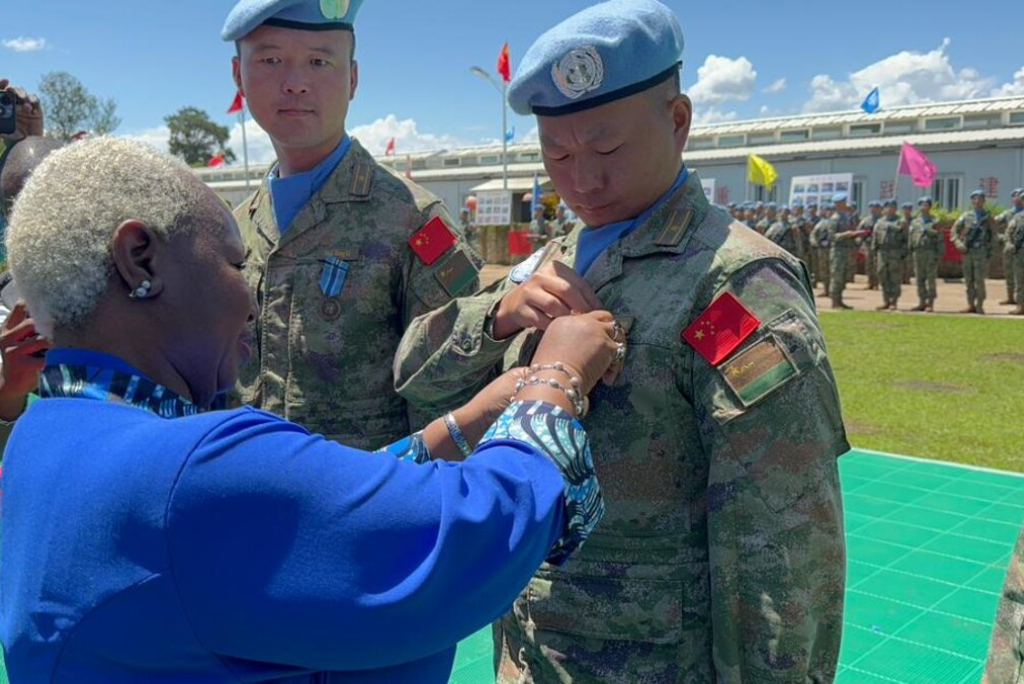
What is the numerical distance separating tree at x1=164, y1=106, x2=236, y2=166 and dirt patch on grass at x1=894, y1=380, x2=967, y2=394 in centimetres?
8230

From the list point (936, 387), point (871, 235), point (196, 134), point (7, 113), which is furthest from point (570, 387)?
point (196, 134)

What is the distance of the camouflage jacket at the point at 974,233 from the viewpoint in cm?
1627

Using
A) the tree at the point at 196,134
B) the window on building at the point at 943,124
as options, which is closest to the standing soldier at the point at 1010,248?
the window on building at the point at 943,124

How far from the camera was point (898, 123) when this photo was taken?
33844mm

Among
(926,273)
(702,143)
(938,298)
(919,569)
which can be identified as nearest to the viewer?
(919,569)

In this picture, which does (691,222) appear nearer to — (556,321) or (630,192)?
(630,192)

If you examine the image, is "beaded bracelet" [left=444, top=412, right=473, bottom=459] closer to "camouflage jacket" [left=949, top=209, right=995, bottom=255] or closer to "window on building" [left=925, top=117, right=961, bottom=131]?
"camouflage jacket" [left=949, top=209, right=995, bottom=255]

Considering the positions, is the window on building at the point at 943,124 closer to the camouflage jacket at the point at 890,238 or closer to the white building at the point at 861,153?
the white building at the point at 861,153

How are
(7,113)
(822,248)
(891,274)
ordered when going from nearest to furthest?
(7,113) → (891,274) → (822,248)

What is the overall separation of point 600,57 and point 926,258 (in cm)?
1681

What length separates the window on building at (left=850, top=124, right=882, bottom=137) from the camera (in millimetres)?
34531

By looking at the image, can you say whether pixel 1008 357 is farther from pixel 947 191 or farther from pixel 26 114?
pixel 947 191

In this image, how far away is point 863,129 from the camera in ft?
115

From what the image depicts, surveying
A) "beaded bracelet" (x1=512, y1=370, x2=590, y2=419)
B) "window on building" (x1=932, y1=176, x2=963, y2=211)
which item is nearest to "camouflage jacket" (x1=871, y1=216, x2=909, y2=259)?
"window on building" (x1=932, y1=176, x2=963, y2=211)
